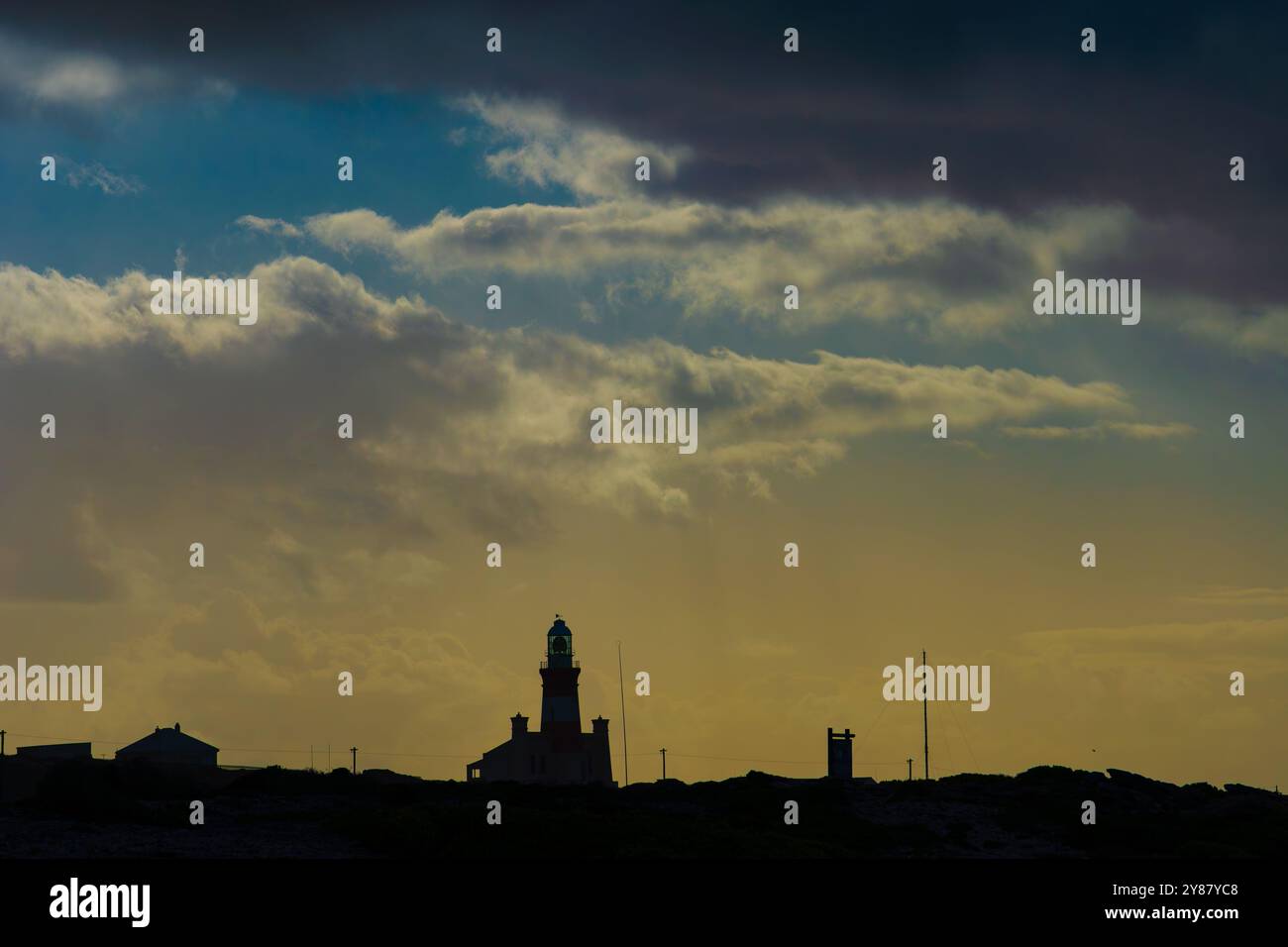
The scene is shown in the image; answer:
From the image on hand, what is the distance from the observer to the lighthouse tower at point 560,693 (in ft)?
445

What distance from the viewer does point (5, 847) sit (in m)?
57.8

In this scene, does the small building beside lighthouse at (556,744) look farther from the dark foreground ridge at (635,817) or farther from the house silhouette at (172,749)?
the dark foreground ridge at (635,817)

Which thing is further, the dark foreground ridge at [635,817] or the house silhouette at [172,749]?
the house silhouette at [172,749]

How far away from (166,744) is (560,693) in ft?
97.6

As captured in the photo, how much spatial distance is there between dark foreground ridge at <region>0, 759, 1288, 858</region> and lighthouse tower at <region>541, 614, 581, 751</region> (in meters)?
39.1

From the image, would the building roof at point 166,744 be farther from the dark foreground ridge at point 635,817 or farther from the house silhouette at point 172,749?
the dark foreground ridge at point 635,817

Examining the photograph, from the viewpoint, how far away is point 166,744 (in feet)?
417

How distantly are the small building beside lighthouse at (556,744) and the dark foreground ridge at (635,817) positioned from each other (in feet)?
127

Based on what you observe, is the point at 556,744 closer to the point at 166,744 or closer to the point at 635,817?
the point at 166,744

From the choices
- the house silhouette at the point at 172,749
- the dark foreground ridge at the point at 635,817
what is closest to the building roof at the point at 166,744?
the house silhouette at the point at 172,749

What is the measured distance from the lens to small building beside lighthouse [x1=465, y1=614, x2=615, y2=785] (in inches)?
5310
